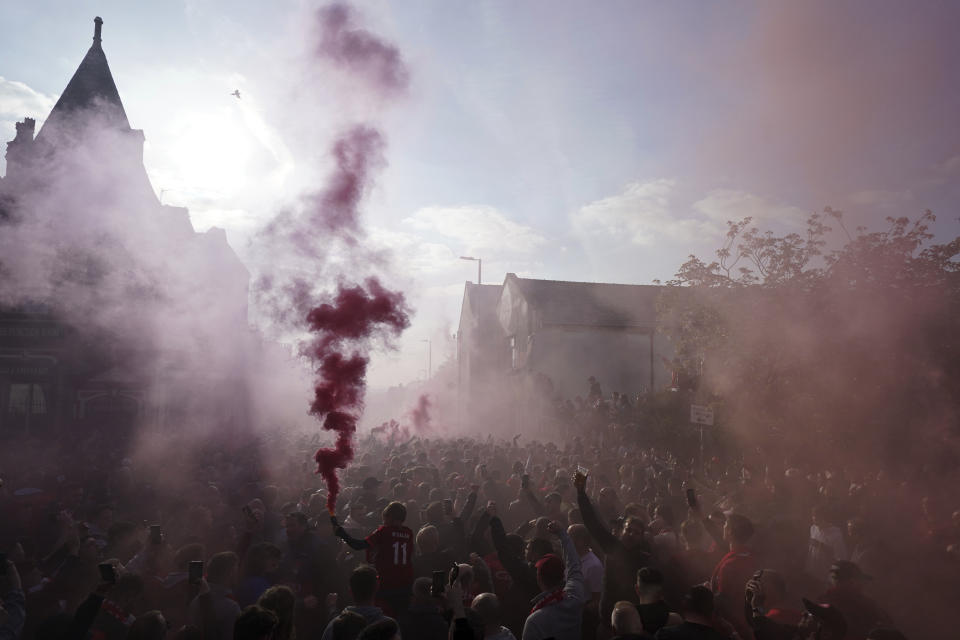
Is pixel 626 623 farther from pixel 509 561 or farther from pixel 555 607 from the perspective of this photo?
pixel 509 561

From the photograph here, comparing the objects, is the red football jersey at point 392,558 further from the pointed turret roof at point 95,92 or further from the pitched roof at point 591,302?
the pitched roof at point 591,302

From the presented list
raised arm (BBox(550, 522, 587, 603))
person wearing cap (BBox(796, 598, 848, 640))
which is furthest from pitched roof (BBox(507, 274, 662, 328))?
person wearing cap (BBox(796, 598, 848, 640))

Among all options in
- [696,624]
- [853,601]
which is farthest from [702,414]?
[696,624]

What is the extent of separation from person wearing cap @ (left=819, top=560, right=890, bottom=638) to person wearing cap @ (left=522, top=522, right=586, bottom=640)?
6.17ft

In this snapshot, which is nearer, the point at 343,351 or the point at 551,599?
the point at 551,599

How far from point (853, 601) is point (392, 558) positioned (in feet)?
12.3

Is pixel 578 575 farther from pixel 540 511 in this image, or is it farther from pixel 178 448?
pixel 178 448

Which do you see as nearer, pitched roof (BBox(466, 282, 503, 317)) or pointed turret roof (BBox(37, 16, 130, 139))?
pointed turret roof (BBox(37, 16, 130, 139))

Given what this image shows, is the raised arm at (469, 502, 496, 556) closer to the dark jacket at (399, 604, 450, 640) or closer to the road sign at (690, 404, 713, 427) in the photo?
the dark jacket at (399, 604, 450, 640)

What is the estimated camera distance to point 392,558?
556 centimetres

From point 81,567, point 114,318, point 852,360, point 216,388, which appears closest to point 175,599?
point 81,567

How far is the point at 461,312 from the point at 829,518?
4104cm

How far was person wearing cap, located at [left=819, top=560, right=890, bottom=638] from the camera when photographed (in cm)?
441

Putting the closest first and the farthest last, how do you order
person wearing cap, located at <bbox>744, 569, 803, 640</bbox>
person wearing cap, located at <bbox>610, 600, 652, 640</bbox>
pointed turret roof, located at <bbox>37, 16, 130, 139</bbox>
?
1. person wearing cap, located at <bbox>610, 600, 652, 640</bbox>
2. person wearing cap, located at <bbox>744, 569, 803, 640</bbox>
3. pointed turret roof, located at <bbox>37, 16, 130, 139</bbox>
